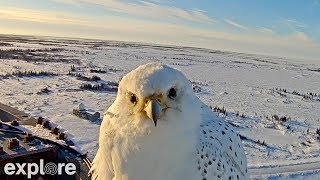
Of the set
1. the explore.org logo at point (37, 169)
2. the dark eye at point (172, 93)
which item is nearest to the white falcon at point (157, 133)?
the dark eye at point (172, 93)

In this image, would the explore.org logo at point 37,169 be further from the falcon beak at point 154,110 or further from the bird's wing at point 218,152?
the falcon beak at point 154,110

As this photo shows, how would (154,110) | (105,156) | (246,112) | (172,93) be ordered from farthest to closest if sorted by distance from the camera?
(246,112) → (105,156) → (172,93) → (154,110)

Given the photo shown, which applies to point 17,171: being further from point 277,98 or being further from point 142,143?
point 277,98

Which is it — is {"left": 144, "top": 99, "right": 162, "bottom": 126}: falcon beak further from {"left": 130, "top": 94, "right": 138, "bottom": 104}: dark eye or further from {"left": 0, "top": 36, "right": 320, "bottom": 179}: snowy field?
{"left": 0, "top": 36, "right": 320, "bottom": 179}: snowy field

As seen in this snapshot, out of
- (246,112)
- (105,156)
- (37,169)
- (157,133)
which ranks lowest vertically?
(246,112)

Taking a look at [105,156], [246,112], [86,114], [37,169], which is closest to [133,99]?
[105,156]

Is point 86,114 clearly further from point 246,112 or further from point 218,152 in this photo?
point 218,152
